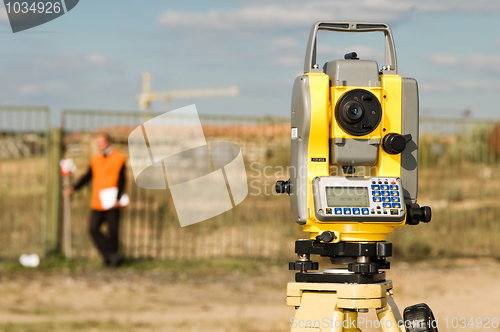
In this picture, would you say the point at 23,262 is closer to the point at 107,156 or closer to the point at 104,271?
the point at 104,271

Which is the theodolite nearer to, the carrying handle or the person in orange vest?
the carrying handle

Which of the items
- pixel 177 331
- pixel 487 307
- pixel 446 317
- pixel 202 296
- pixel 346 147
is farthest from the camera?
pixel 202 296

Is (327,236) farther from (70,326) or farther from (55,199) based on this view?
(55,199)

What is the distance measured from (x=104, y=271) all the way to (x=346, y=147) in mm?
6858

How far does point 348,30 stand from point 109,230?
682 centimetres

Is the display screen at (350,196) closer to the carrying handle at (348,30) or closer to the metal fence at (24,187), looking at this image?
the carrying handle at (348,30)

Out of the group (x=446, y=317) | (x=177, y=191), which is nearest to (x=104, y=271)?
(x=177, y=191)

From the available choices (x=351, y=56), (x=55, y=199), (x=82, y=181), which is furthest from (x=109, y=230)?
(x=351, y=56)

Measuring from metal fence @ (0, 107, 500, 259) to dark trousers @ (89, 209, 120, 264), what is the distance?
0.38m

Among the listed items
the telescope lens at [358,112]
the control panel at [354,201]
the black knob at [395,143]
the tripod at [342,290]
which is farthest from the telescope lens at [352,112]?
the tripod at [342,290]

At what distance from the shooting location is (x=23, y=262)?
9.15 m

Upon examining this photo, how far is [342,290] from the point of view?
2779 mm

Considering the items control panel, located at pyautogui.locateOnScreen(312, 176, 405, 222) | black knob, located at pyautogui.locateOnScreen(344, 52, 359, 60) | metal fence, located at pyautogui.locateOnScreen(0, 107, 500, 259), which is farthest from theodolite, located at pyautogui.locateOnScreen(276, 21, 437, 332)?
metal fence, located at pyautogui.locateOnScreen(0, 107, 500, 259)

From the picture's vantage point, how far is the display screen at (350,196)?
2.73 meters
